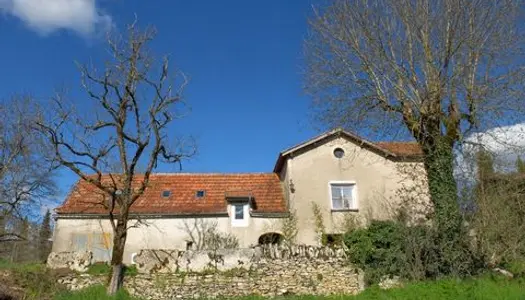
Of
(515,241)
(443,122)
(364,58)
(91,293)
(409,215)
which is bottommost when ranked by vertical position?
(91,293)

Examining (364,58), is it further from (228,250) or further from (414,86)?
(228,250)

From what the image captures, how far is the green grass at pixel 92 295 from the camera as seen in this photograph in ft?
48.8

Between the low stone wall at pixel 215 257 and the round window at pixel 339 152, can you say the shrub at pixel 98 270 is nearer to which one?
the low stone wall at pixel 215 257

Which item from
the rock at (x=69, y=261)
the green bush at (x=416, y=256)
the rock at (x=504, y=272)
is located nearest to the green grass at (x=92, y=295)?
the rock at (x=69, y=261)

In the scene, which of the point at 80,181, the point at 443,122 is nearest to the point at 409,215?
the point at 443,122

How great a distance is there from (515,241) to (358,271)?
570cm

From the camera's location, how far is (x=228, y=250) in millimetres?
16719

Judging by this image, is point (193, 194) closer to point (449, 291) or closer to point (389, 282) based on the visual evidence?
point (389, 282)

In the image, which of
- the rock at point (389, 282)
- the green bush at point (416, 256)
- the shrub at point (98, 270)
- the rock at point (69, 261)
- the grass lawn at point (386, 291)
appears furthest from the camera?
the rock at point (69, 261)

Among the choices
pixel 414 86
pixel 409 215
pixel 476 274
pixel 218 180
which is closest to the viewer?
pixel 476 274

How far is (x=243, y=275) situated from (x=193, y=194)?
382 inches

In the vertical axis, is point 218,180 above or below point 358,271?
above

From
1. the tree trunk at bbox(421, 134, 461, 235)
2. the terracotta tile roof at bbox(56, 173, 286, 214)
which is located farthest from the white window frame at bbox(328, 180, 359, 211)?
the tree trunk at bbox(421, 134, 461, 235)

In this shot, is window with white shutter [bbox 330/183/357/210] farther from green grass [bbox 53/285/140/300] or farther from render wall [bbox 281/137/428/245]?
green grass [bbox 53/285/140/300]
